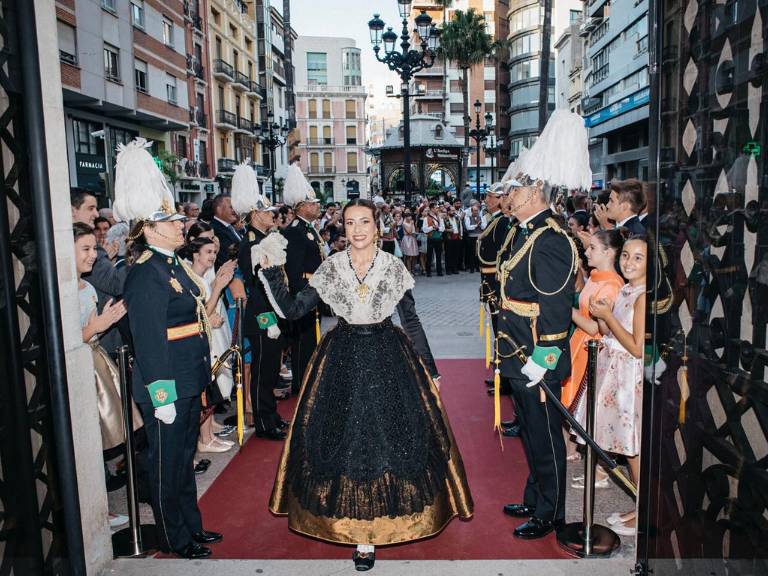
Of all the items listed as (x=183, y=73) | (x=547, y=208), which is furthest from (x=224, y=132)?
(x=547, y=208)

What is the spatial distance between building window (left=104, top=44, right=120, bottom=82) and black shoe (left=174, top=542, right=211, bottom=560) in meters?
23.7

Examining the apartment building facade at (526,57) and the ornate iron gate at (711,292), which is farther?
the apartment building facade at (526,57)

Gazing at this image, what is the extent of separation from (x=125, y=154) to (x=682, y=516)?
3442 millimetres

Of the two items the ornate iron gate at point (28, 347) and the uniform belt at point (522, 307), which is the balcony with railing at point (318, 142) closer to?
the uniform belt at point (522, 307)

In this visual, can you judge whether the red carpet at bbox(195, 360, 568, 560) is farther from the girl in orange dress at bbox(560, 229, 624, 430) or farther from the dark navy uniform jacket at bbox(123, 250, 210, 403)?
the dark navy uniform jacket at bbox(123, 250, 210, 403)

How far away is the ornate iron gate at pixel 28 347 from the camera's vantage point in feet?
8.56

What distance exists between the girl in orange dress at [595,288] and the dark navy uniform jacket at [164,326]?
8.39ft

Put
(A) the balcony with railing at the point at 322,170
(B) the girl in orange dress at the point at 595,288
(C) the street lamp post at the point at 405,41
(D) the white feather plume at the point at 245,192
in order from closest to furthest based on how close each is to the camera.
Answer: (B) the girl in orange dress at the point at 595,288 → (D) the white feather plume at the point at 245,192 → (C) the street lamp post at the point at 405,41 → (A) the balcony with railing at the point at 322,170

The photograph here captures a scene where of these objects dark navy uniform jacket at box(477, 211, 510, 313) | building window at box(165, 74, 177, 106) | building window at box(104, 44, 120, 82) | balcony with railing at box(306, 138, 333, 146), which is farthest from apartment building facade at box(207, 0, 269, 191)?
dark navy uniform jacket at box(477, 211, 510, 313)

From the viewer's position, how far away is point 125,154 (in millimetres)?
3660

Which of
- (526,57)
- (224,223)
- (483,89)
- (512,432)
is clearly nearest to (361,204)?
(512,432)

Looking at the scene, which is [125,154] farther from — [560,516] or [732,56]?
[560,516]

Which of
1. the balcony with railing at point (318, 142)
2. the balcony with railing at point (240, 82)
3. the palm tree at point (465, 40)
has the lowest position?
the balcony with railing at point (318, 142)

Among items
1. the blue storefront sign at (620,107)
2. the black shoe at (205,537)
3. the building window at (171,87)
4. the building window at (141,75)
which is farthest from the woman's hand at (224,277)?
the building window at (171,87)
